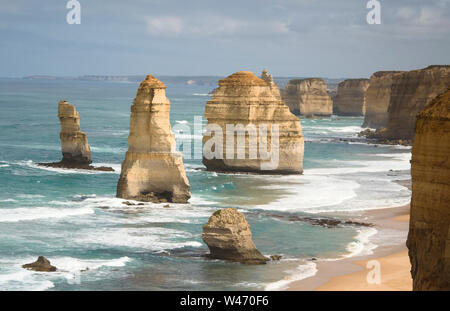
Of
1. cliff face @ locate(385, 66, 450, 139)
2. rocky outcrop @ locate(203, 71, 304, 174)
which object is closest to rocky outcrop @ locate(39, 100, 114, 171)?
rocky outcrop @ locate(203, 71, 304, 174)

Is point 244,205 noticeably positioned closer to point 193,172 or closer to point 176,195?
point 176,195

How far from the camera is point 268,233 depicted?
33.7m

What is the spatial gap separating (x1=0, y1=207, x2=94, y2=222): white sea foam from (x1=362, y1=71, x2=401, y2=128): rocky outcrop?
7346cm

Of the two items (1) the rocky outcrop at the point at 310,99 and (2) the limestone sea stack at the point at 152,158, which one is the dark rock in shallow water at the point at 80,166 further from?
(1) the rocky outcrop at the point at 310,99

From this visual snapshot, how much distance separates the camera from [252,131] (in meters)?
52.8

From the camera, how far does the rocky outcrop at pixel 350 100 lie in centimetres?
14162

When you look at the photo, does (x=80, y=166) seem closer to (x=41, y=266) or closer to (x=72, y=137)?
(x=72, y=137)

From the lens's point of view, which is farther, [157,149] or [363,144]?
[363,144]

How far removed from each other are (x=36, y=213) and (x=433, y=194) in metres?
Result: 25.8

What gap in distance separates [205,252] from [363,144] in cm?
5705

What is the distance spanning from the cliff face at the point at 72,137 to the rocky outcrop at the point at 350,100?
92329 millimetres

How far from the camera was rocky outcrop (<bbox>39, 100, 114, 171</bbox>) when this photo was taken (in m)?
51.2
